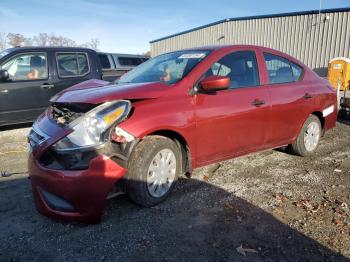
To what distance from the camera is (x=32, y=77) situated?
7.23m

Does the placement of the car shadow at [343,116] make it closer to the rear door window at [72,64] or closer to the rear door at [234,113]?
the rear door at [234,113]

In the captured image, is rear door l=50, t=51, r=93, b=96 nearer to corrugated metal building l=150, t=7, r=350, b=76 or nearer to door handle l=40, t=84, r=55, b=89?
door handle l=40, t=84, r=55, b=89

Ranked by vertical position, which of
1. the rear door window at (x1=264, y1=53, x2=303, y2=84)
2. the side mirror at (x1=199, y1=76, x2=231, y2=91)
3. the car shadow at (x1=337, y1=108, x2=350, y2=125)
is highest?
the rear door window at (x1=264, y1=53, x2=303, y2=84)

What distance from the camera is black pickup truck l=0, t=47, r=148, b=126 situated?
6938 millimetres

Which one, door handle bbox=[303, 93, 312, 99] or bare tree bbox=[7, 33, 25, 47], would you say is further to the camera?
bare tree bbox=[7, 33, 25, 47]

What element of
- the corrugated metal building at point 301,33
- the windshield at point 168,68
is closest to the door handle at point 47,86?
the windshield at point 168,68

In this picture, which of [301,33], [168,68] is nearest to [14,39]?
[301,33]

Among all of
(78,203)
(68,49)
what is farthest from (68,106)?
(68,49)

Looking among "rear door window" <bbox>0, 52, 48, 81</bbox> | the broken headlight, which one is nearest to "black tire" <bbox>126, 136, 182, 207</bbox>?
the broken headlight

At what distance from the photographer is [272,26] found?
65.8ft

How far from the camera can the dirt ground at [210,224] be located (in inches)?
110

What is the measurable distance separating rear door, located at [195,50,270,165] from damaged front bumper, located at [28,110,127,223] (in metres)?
1.16

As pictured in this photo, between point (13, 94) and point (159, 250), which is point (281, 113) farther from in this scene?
point (13, 94)

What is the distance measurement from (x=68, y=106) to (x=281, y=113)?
9.25 feet
